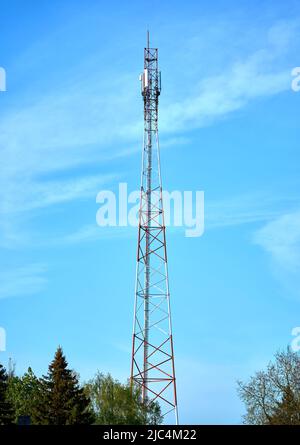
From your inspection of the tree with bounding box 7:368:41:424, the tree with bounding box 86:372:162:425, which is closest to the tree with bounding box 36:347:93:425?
the tree with bounding box 86:372:162:425

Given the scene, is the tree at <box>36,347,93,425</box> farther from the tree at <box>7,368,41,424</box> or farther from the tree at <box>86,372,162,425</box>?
the tree at <box>7,368,41,424</box>

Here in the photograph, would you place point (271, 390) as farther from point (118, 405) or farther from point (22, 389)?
point (22, 389)

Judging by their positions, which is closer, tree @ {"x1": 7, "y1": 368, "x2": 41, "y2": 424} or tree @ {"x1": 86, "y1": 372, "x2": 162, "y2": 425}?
tree @ {"x1": 86, "y1": 372, "x2": 162, "y2": 425}

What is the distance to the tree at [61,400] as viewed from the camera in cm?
5029

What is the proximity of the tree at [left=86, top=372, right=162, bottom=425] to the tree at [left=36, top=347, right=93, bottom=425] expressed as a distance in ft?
2.78

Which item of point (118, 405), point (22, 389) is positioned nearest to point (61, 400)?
point (118, 405)

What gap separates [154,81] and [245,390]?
2040 centimetres

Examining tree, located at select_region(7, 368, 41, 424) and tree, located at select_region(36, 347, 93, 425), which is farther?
tree, located at select_region(7, 368, 41, 424)

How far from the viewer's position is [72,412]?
4981cm

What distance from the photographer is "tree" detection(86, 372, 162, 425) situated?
156 ft
